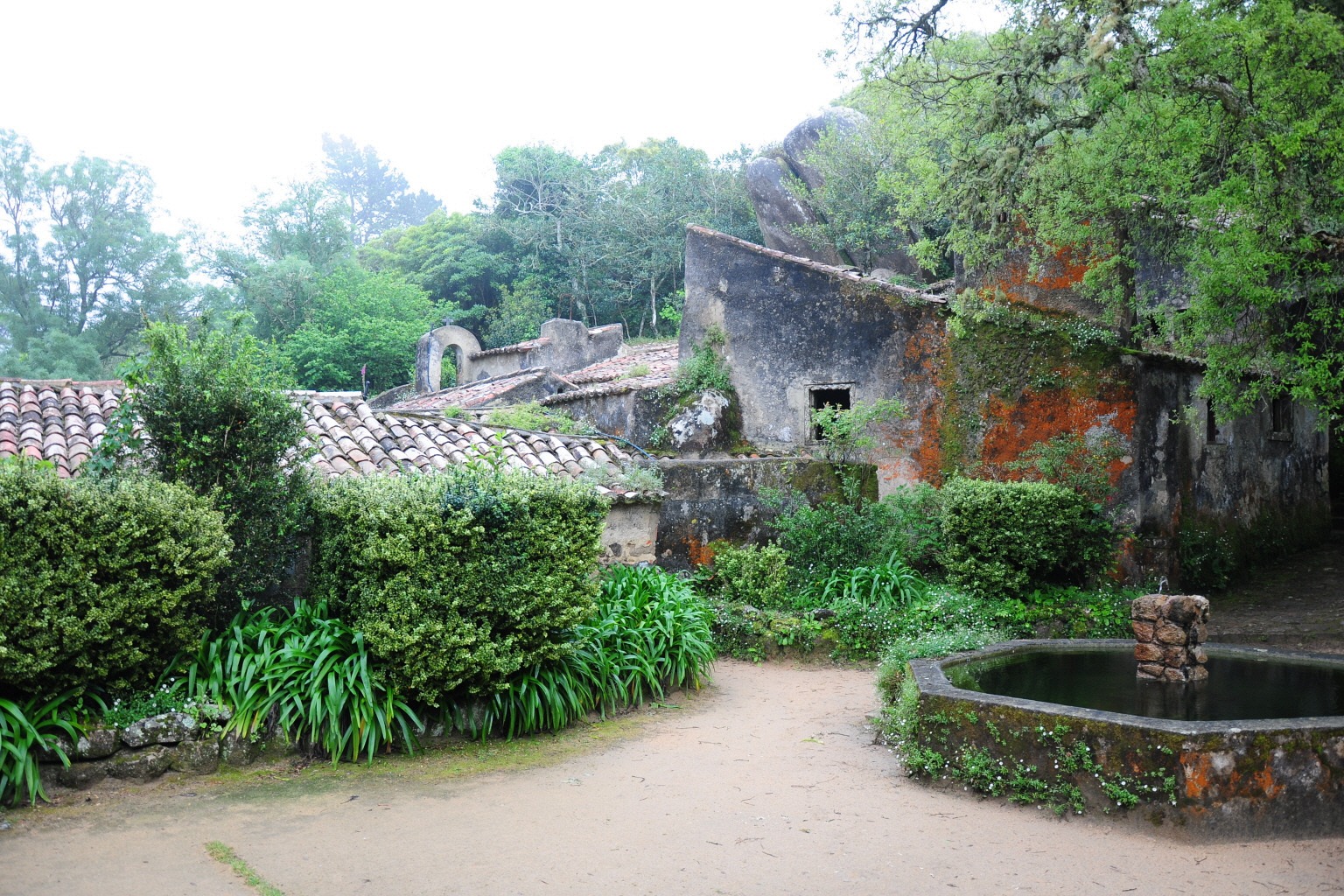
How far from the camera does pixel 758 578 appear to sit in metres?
11.8

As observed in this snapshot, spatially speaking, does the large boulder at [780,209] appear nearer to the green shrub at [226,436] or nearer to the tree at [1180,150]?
the tree at [1180,150]

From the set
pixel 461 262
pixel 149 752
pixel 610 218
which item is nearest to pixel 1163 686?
pixel 149 752

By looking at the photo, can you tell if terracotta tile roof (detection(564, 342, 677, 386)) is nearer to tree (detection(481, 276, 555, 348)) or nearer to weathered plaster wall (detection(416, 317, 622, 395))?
weathered plaster wall (detection(416, 317, 622, 395))

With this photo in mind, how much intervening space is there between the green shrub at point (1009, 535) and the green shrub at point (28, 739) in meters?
9.66

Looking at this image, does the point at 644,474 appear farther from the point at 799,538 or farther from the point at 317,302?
the point at 317,302

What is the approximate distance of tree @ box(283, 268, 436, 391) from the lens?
31094mm

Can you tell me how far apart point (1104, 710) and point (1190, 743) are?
0.71 meters

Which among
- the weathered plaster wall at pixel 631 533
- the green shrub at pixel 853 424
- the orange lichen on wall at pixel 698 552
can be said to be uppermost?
the green shrub at pixel 853 424

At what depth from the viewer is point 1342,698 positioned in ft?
20.9

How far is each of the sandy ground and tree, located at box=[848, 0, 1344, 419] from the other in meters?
5.74

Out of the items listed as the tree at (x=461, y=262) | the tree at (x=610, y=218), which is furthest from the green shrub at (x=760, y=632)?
the tree at (x=461, y=262)

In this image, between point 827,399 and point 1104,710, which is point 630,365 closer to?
point 827,399

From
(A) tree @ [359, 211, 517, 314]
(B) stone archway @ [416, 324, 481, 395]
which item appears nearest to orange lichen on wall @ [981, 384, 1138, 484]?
(B) stone archway @ [416, 324, 481, 395]

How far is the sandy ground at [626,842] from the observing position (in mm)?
4758
